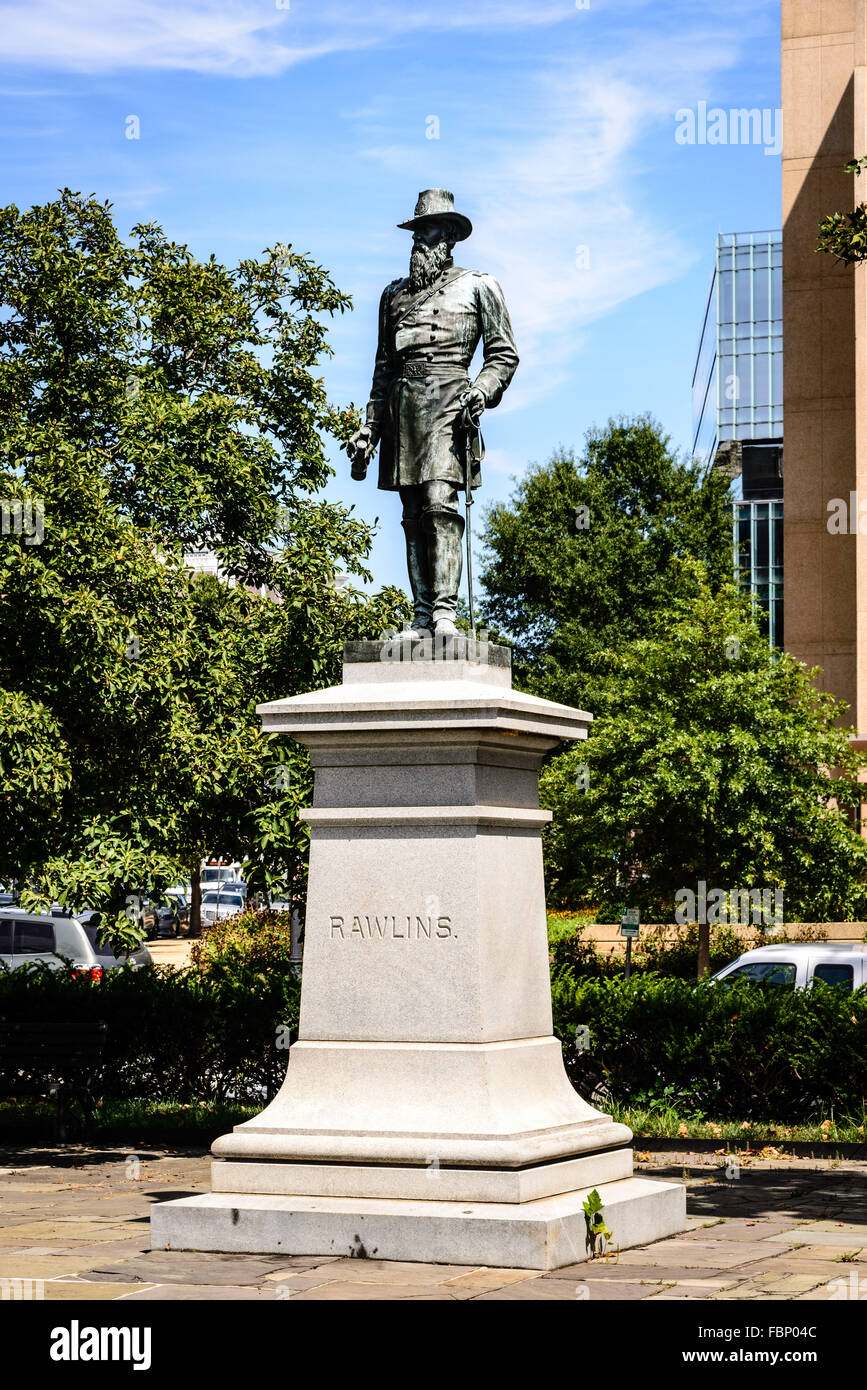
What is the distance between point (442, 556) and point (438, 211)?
1.97 m

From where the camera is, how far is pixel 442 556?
31.3 ft

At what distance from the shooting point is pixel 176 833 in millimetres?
12133

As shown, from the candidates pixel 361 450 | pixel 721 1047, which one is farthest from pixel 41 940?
pixel 361 450

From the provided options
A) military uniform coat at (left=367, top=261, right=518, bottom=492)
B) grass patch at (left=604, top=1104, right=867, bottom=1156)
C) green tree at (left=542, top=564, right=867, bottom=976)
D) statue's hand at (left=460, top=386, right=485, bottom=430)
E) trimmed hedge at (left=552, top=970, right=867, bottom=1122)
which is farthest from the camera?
green tree at (left=542, top=564, right=867, bottom=976)

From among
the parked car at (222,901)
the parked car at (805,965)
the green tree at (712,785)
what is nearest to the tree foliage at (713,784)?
the green tree at (712,785)

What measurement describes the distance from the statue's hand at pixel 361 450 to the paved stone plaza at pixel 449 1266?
170 inches

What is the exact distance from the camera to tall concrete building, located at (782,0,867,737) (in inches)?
1850

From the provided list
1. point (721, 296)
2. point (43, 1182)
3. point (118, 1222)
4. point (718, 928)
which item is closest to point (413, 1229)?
point (118, 1222)

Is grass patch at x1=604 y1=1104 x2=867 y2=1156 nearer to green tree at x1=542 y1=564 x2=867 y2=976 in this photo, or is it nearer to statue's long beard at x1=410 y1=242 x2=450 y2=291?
statue's long beard at x1=410 y1=242 x2=450 y2=291

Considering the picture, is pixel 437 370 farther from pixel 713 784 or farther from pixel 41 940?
pixel 41 940

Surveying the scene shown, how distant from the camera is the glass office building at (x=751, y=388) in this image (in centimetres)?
7900

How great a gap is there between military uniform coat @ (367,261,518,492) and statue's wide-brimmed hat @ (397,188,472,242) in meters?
0.26

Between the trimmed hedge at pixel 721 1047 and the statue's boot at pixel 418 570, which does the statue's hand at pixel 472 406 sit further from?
the trimmed hedge at pixel 721 1047

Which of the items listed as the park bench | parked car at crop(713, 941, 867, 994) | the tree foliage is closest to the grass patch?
parked car at crop(713, 941, 867, 994)
